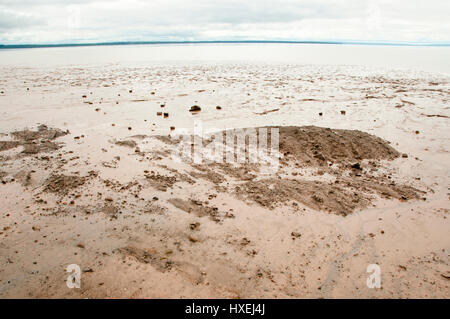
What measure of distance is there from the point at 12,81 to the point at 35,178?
59.1ft

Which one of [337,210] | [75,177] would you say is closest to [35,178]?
[75,177]

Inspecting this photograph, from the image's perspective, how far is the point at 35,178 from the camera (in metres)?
5.87

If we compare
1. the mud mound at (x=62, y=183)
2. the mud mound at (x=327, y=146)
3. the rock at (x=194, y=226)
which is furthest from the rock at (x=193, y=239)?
the mud mound at (x=327, y=146)

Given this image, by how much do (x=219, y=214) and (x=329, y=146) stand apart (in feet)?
12.6

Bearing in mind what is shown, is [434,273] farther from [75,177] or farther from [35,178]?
[35,178]

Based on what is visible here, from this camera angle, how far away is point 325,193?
18.2ft

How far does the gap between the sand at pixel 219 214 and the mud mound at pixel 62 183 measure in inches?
1.3

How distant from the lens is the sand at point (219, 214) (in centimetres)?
365

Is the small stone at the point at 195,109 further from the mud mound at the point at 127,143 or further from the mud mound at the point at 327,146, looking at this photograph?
the mud mound at the point at 127,143

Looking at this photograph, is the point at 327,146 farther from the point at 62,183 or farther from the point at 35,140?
the point at 35,140

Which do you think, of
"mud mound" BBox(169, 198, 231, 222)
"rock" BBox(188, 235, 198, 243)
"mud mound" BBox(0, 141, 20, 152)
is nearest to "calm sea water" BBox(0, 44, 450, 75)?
"mud mound" BBox(0, 141, 20, 152)

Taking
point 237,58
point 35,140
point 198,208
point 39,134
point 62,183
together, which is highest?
point 237,58

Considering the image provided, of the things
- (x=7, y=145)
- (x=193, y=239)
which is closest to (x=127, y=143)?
(x=7, y=145)

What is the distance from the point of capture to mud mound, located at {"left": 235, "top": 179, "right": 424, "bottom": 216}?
207 inches
